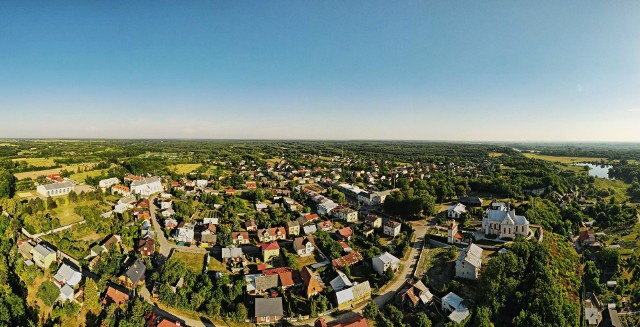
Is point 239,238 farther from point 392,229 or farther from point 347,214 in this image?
point 392,229

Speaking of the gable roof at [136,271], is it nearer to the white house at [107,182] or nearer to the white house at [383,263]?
the white house at [383,263]

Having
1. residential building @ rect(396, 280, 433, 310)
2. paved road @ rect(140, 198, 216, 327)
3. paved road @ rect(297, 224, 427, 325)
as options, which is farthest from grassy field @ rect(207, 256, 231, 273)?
residential building @ rect(396, 280, 433, 310)

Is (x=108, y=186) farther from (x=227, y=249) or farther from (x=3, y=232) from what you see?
(x=227, y=249)

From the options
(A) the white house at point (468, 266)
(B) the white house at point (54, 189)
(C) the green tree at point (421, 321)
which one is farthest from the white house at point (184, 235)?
(A) the white house at point (468, 266)

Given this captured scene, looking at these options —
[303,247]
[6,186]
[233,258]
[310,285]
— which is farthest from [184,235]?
[6,186]

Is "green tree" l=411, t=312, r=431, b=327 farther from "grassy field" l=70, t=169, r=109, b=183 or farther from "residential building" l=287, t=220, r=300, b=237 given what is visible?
"grassy field" l=70, t=169, r=109, b=183

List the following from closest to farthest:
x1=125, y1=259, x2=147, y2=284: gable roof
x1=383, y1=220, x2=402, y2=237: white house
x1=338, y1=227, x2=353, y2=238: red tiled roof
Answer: x1=125, y1=259, x2=147, y2=284: gable roof, x1=338, y1=227, x2=353, y2=238: red tiled roof, x1=383, y1=220, x2=402, y2=237: white house
